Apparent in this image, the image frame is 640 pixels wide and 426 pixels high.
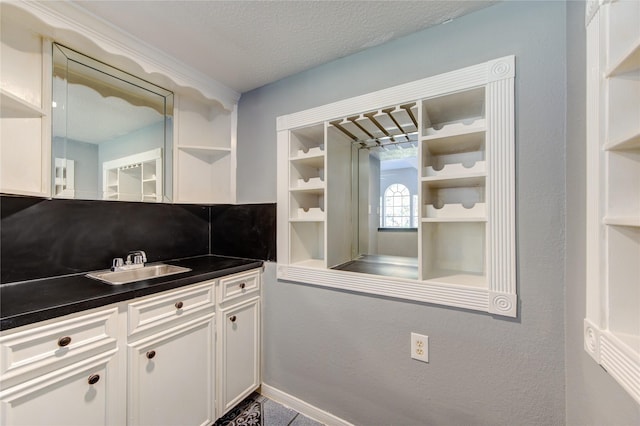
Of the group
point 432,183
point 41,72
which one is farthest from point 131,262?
point 432,183

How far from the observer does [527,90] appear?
106 cm

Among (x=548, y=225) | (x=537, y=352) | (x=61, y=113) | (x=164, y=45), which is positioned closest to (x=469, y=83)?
(x=548, y=225)

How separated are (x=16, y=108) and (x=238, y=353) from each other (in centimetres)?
167

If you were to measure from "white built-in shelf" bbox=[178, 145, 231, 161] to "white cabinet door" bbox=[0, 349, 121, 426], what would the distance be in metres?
1.31

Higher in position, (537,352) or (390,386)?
(537,352)

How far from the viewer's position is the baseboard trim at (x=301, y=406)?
4.94 feet

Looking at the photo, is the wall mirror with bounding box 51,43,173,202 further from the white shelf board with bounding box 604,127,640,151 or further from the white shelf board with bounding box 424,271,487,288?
the white shelf board with bounding box 604,127,640,151

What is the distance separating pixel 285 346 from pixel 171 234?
1186mm

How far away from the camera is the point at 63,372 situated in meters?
0.92

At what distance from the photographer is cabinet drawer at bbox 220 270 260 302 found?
153 centimetres

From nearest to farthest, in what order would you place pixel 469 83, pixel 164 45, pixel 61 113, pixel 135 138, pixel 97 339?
1. pixel 97 339
2. pixel 469 83
3. pixel 61 113
4. pixel 164 45
5. pixel 135 138

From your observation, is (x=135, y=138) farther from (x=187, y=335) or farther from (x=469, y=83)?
(x=469, y=83)

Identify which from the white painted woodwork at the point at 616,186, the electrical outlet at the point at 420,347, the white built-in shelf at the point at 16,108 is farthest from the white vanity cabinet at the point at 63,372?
the white painted woodwork at the point at 616,186

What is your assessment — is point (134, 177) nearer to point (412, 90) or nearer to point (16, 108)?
point (16, 108)
